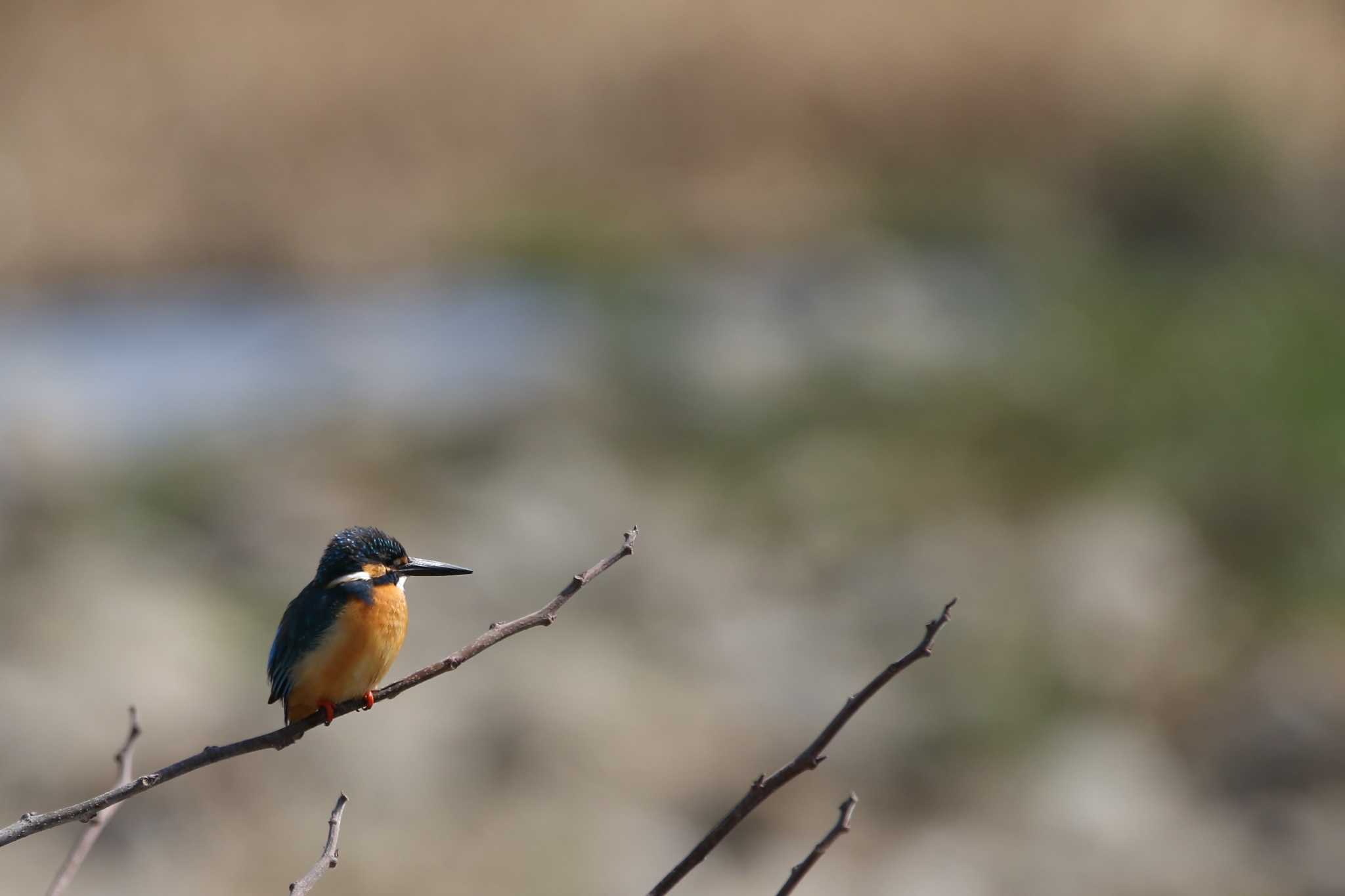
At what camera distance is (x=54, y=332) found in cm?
938

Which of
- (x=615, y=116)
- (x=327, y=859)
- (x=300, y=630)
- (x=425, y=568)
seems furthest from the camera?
(x=615, y=116)

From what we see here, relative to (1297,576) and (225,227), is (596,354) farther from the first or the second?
(1297,576)

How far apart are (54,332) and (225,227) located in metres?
1.43

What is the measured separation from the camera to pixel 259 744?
5.59ft

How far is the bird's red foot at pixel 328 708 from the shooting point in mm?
2125

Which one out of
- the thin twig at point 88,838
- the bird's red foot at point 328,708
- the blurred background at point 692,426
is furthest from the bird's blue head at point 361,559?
the blurred background at point 692,426

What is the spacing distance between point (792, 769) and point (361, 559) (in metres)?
0.89

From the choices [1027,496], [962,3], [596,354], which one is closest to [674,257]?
[596,354]

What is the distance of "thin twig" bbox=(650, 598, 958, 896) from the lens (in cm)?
157

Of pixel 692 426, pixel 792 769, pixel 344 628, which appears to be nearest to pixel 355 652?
pixel 344 628

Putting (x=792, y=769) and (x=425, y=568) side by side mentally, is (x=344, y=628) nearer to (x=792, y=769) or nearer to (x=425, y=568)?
(x=425, y=568)

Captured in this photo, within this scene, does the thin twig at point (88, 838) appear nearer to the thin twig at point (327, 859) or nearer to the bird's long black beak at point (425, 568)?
the thin twig at point (327, 859)

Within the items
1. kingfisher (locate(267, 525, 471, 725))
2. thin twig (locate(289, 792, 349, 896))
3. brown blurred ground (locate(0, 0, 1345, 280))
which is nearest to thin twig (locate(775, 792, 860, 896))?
thin twig (locate(289, 792, 349, 896))

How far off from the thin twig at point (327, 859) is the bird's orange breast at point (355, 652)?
383mm
